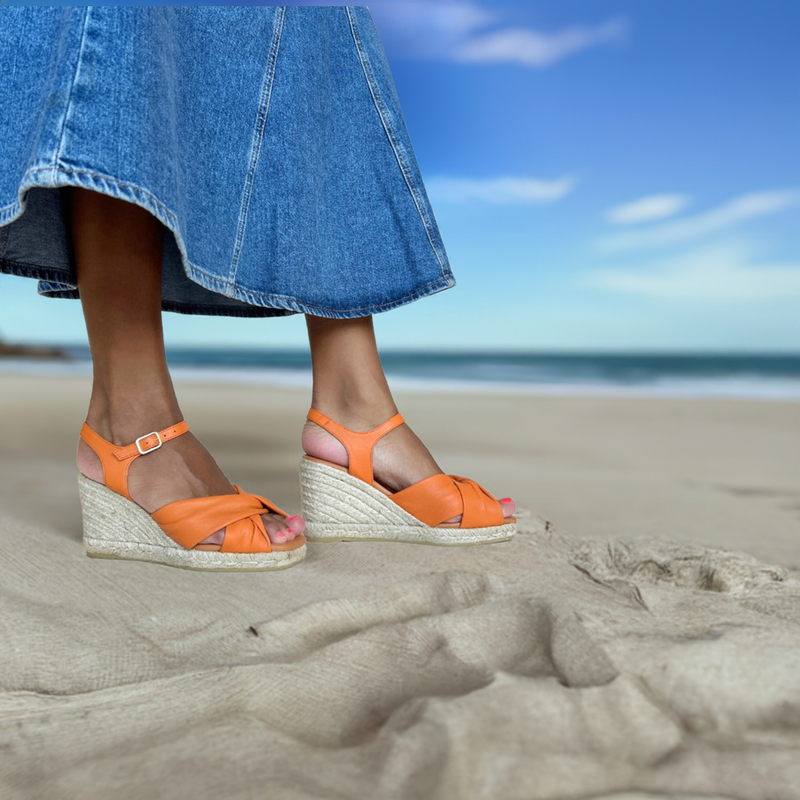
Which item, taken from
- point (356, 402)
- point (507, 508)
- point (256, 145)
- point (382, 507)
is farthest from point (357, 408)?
point (256, 145)

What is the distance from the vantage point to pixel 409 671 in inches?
25.7

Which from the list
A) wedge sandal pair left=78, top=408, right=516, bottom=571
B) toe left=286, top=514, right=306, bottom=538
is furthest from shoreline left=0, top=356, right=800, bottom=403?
toe left=286, top=514, right=306, bottom=538

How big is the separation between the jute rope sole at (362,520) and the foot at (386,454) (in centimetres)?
3

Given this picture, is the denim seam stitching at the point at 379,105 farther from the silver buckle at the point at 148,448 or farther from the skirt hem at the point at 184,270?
the silver buckle at the point at 148,448

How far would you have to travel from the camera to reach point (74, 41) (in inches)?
30.4

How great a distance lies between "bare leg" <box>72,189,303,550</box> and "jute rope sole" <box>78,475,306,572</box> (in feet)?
0.06

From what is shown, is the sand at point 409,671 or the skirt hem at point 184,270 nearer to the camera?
the sand at point 409,671

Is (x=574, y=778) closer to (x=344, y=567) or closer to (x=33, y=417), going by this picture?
(x=344, y=567)

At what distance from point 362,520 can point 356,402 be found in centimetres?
19

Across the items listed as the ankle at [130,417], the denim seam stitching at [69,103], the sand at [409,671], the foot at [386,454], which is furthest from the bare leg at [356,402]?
the denim seam stitching at [69,103]

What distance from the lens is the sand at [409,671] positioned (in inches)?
19.6

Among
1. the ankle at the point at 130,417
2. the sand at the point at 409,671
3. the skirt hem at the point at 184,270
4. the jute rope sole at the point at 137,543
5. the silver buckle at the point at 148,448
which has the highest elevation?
the skirt hem at the point at 184,270

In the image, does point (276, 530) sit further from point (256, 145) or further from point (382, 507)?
point (256, 145)

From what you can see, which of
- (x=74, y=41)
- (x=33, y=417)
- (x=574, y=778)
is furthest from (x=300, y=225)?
(x=33, y=417)
